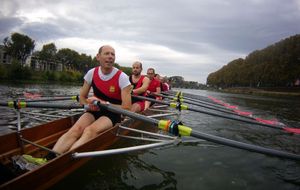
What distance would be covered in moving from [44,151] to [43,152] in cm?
3

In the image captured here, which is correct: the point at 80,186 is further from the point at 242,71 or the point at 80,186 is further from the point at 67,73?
the point at 242,71

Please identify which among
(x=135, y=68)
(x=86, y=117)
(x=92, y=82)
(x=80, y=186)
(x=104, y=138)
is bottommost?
(x=80, y=186)

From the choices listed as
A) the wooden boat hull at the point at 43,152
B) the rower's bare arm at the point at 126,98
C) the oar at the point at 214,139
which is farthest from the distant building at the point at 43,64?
the oar at the point at 214,139

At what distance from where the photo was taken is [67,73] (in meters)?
76.8

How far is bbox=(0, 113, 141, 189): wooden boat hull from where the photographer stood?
9.15 feet

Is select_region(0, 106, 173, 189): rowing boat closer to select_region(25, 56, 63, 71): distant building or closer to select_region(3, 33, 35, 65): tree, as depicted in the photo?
select_region(3, 33, 35, 65): tree

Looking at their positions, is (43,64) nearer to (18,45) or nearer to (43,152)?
(18,45)

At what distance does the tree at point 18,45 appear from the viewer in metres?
69.8

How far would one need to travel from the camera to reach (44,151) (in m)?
4.87

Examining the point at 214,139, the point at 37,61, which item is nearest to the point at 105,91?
the point at 214,139

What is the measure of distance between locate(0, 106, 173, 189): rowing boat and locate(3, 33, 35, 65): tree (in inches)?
2969

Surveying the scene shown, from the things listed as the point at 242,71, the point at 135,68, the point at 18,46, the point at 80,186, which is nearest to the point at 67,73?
the point at 18,46

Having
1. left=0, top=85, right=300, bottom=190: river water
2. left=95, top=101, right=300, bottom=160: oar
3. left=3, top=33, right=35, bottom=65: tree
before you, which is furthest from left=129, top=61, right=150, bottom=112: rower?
left=3, top=33, right=35, bottom=65: tree

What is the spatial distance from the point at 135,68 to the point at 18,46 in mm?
73275
